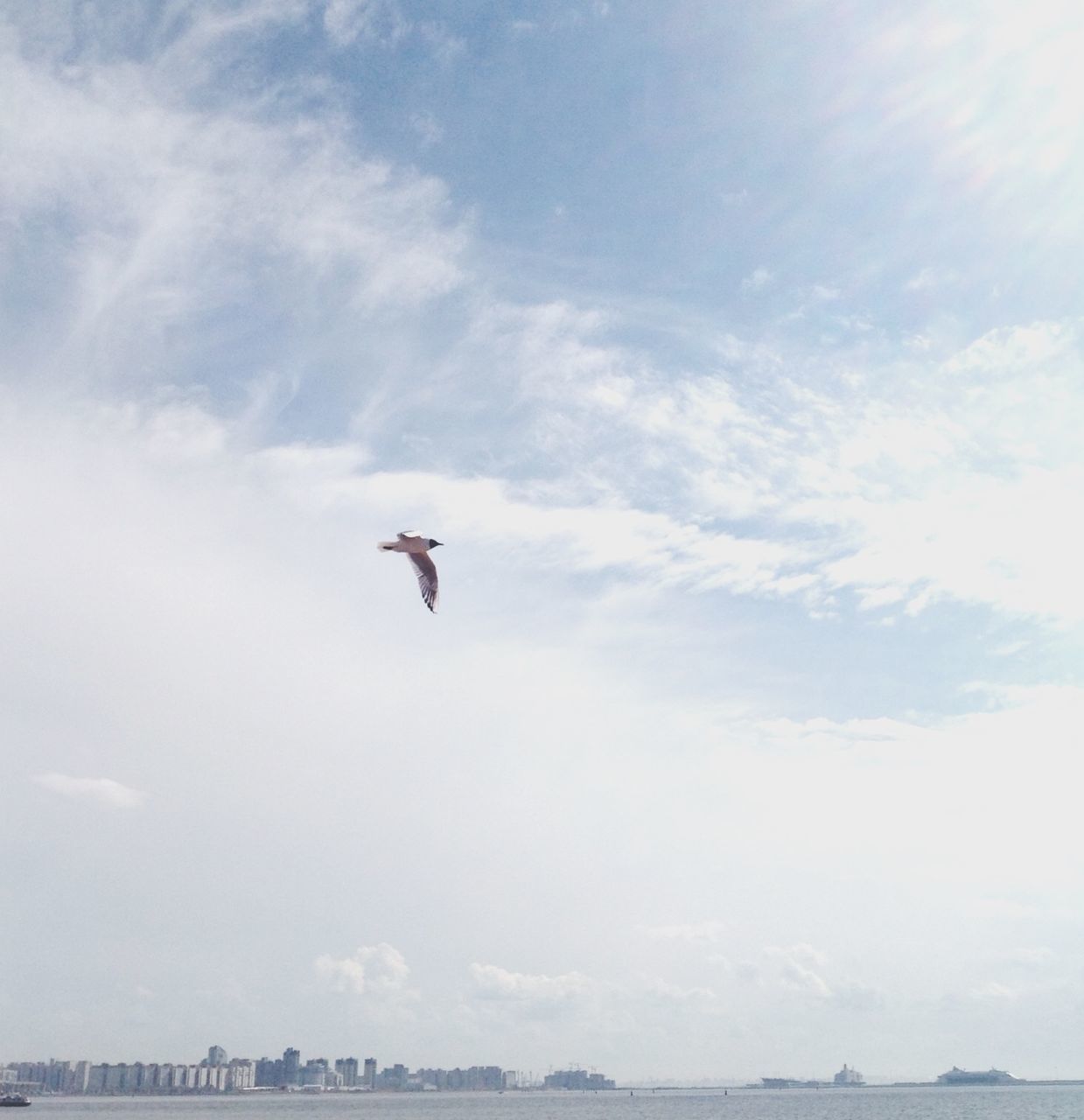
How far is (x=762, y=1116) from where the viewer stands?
627 feet

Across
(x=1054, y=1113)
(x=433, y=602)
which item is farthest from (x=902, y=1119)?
(x=433, y=602)

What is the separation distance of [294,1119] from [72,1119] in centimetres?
4226

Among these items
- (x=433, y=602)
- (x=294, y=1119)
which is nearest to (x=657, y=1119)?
(x=294, y=1119)

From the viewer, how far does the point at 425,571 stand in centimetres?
3416

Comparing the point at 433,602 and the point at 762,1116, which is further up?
the point at 433,602

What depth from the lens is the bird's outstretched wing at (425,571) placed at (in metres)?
33.9

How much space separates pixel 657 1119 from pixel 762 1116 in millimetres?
20564

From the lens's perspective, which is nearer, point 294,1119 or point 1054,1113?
point 1054,1113

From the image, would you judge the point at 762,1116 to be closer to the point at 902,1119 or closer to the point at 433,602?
the point at 902,1119

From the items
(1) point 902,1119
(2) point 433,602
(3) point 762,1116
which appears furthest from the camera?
(3) point 762,1116

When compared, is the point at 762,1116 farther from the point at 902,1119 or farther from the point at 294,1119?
the point at 294,1119

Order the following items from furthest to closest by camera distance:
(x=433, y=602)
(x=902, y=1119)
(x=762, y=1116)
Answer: (x=762, y=1116) < (x=902, y=1119) < (x=433, y=602)

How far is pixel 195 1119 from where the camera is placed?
7594 inches

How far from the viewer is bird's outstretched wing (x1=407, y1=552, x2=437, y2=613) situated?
33.9 meters
